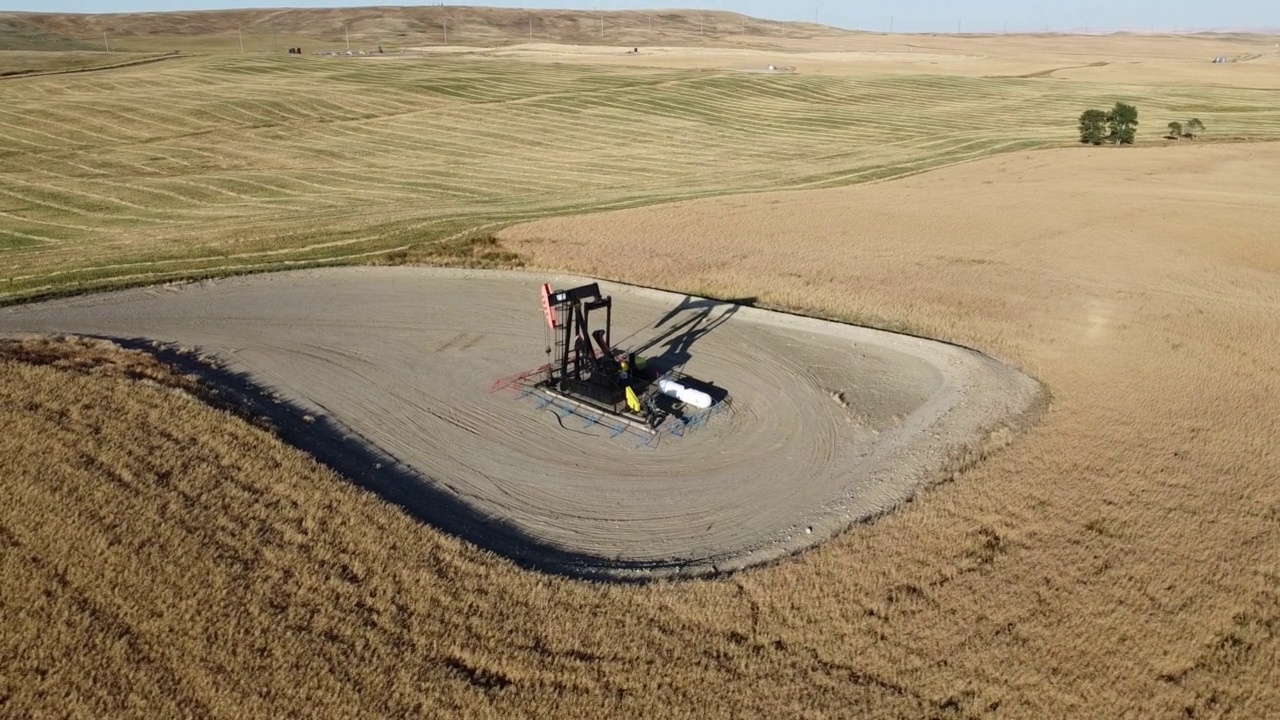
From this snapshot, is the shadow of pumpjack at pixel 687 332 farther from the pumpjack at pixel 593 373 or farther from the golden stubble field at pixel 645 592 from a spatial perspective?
the golden stubble field at pixel 645 592

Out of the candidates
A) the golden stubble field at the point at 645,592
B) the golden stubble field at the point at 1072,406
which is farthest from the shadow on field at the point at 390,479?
the golden stubble field at the point at 1072,406

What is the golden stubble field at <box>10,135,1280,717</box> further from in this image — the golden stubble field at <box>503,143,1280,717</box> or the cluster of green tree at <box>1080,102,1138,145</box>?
the cluster of green tree at <box>1080,102,1138,145</box>

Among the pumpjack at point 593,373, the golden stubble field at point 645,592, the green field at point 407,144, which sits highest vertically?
the green field at point 407,144

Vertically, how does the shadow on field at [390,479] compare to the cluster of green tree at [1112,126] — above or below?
below

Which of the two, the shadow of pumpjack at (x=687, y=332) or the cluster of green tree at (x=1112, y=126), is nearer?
the shadow of pumpjack at (x=687, y=332)

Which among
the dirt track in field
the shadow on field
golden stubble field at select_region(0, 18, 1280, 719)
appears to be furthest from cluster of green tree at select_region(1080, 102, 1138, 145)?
the shadow on field

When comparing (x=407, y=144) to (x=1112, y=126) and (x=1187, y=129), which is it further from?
(x=1187, y=129)

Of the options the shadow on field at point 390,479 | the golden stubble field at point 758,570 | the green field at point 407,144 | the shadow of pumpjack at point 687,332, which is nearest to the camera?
the golden stubble field at point 758,570
